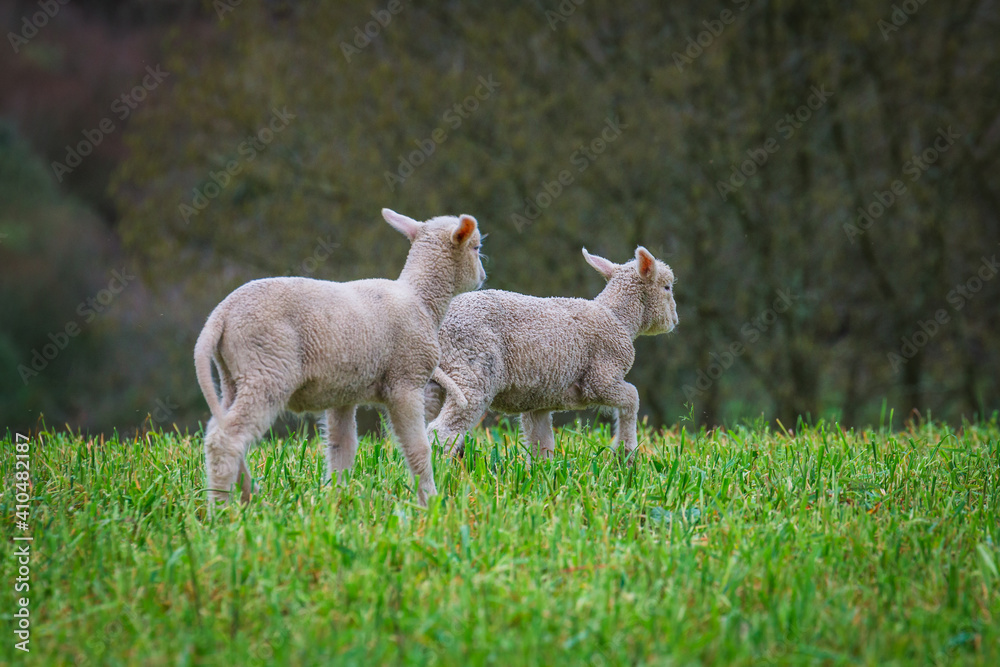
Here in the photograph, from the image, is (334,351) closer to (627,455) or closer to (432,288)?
(432,288)

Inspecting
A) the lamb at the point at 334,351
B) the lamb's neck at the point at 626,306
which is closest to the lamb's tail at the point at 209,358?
the lamb at the point at 334,351

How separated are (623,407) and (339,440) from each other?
157 cm

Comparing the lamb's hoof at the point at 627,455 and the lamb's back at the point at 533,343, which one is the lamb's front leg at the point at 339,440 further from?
the lamb's hoof at the point at 627,455

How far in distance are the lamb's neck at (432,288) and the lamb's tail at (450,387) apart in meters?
0.30

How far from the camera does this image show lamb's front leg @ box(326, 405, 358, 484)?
14.3 feet

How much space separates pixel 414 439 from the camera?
4062mm

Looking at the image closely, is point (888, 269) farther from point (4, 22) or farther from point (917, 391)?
point (4, 22)

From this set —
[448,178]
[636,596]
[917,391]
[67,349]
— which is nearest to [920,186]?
[917,391]

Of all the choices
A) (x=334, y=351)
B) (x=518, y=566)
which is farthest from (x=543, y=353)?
(x=518, y=566)

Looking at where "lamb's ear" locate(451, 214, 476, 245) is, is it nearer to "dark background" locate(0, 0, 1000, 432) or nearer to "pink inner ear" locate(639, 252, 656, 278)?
"pink inner ear" locate(639, 252, 656, 278)

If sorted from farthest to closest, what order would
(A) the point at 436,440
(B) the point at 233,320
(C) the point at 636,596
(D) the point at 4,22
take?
1. (D) the point at 4,22
2. (A) the point at 436,440
3. (B) the point at 233,320
4. (C) the point at 636,596

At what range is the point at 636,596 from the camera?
301 centimetres

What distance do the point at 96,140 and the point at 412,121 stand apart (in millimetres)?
3425

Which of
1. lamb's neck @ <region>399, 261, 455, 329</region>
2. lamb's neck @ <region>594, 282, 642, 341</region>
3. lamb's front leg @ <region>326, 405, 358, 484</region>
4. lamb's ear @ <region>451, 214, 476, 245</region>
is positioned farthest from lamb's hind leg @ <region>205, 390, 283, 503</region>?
lamb's neck @ <region>594, 282, 642, 341</region>
